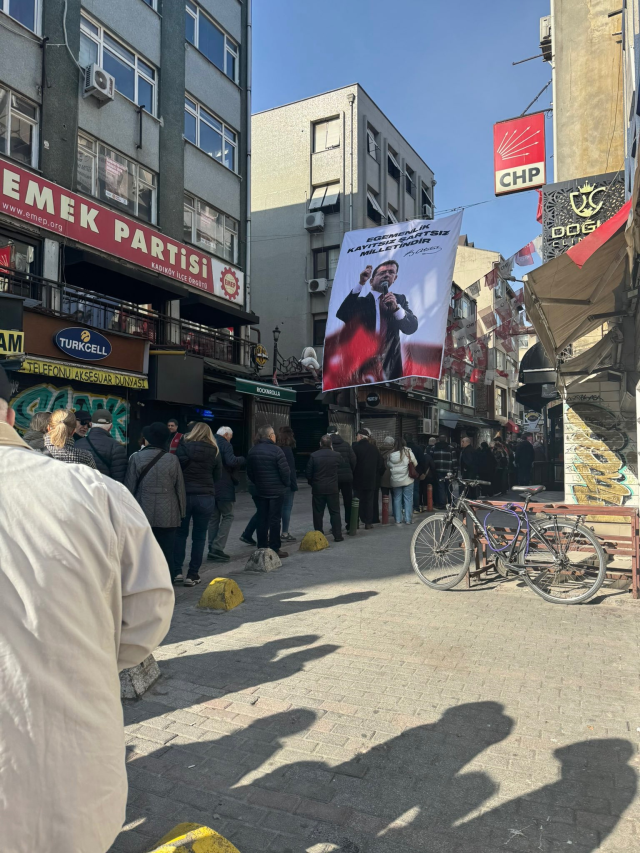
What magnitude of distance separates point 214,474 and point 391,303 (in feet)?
15.9

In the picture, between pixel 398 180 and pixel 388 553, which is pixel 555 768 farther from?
pixel 398 180

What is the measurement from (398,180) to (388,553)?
28.3 metres

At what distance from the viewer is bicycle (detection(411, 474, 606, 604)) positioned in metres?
6.00

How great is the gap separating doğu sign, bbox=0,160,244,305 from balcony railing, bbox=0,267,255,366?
1225mm

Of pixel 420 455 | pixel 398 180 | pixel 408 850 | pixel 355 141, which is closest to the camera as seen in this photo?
pixel 408 850

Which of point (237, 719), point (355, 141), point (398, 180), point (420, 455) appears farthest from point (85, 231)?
point (398, 180)

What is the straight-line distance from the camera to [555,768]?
3.00 m

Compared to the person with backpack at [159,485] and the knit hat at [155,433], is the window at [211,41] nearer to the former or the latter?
the knit hat at [155,433]

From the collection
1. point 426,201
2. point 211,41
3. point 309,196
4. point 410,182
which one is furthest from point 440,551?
point 426,201

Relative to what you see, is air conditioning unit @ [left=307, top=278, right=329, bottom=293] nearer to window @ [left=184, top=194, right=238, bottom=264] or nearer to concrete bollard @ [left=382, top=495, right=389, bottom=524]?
window @ [left=184, top=194, right=238, bottom=264]

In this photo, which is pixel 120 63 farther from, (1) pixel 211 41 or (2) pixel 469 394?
(2) pixel 469 394

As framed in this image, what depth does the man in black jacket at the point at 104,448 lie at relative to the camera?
641 cm

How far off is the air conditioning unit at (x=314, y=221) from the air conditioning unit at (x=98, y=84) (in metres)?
13.4

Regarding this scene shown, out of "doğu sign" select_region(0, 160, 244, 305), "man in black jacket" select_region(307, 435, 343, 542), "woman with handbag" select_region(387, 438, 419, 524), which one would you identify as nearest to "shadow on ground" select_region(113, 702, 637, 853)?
"man in black jacket" select_region(307, 435, 343, 542)
